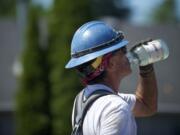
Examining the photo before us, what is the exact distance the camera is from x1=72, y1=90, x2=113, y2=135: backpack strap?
3.80 meters

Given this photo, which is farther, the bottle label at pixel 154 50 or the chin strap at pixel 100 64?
the bottle label at pixel 154 50

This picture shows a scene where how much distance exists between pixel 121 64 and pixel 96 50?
14 cm

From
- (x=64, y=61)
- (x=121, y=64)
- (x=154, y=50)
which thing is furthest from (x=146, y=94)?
(x=64, y=61)

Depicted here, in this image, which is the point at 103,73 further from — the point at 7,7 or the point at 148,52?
the point at 7,7

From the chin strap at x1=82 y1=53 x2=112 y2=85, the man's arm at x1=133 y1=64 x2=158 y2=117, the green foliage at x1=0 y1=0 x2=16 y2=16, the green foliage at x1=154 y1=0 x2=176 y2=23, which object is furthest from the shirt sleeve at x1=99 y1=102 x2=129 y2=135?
the green foliage at x1=154 y1=0 x2=176 y2=23

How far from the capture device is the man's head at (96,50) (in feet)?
12.6

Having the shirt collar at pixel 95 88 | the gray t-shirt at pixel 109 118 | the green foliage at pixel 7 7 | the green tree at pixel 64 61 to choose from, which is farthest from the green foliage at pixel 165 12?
the gray t-shirt at pixel 109 118

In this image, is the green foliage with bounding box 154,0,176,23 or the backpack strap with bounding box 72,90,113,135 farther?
the green foliage with bounding box 154,0,176,23

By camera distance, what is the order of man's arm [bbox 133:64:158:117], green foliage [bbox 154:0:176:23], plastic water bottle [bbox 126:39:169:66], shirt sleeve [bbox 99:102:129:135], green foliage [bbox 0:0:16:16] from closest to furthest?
shirt sleeve [bbox 99:102:129:135]
plastic water bottle [bbox 126:39:169:66]
man's arm [bbox 133:64:158:117]
green foliage [bbox 0:0:16:16]
green foliage [bbox 154:0:176:23]

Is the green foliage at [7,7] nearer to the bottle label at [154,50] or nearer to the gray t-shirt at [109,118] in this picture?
the bottle label at [154,50]

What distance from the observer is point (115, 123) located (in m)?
3.65


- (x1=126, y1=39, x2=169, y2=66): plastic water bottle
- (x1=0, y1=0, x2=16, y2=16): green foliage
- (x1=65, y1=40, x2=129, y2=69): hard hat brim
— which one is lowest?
(x1=0, y1=0, x2=16, y2=16): green foliage

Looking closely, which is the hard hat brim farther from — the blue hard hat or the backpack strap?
the backpack strap

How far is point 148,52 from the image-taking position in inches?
161
